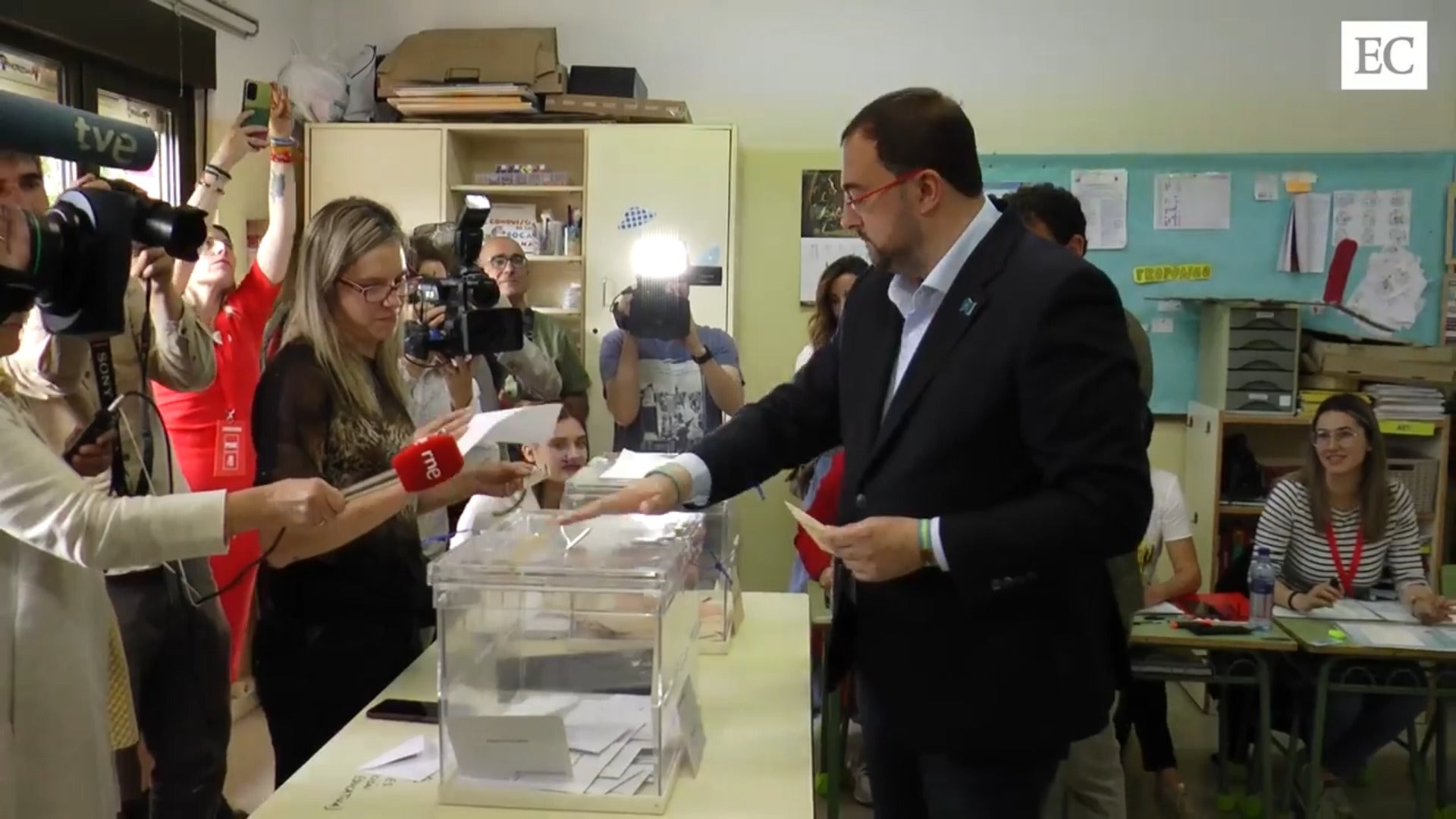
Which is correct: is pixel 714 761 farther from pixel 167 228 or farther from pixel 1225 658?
pixel 1225 658

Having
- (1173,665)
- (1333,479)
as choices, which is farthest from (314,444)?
→ (1333,479)

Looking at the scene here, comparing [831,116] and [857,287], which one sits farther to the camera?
Answer: [831,116]

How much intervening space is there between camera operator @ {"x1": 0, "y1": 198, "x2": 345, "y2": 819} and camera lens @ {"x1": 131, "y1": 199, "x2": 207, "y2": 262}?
0.24 m

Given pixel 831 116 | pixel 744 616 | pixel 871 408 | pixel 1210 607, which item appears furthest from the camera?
pixel 831 116

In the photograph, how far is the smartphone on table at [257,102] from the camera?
2455 millimetres

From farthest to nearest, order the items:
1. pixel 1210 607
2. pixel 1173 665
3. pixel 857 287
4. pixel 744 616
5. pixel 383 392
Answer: pixel 1210 607 → pixel 1173 665 → pixel 744 616 → pixel 383 392 → pixel 857 287

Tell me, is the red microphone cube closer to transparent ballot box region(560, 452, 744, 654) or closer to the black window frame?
transparent ballot box region(560, 452, 744, 654)

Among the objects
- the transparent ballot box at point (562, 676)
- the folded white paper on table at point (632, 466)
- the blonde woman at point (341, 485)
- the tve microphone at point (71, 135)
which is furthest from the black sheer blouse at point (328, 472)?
the tve microphone at point (71, 135)

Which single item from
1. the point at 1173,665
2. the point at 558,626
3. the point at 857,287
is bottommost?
the point at 1173,665

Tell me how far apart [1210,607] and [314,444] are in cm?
252

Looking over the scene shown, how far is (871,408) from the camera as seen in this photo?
1.61m

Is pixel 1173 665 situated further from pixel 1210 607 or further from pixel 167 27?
pixel 167 27

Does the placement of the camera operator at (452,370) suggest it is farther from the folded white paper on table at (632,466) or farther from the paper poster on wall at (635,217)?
the paper poster on wall at (635,217)

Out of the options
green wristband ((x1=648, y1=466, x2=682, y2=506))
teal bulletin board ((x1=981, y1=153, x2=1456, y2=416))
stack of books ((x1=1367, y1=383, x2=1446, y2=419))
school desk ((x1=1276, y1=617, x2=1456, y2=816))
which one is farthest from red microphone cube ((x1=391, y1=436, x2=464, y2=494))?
stack of books ((x1=1367, y1=383, x2=1446, y2=419))
